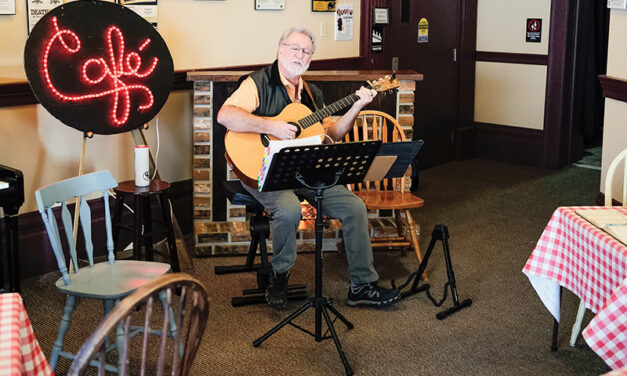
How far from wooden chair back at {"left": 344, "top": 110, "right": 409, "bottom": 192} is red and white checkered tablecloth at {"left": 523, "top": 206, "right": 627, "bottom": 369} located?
1.27 m

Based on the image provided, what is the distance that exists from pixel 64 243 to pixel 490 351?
219 centimetres

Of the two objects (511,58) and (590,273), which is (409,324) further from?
(511,58)

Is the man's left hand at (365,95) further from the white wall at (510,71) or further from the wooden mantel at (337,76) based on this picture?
the white wall at (510,71)

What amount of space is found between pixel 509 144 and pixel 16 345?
5.55 metres

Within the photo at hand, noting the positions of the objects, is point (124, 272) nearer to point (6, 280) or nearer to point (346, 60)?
point (6, 280)

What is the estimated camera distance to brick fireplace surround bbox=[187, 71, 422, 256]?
167 inches

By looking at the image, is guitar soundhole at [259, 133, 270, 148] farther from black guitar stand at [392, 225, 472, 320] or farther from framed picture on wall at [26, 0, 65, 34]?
framed picture on wall at [26, 0, 65, 34]

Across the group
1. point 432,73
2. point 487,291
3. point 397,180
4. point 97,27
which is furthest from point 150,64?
point 432,73

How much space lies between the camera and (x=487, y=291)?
3.79m

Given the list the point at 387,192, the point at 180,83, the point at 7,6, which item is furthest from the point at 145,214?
the point at 387,192

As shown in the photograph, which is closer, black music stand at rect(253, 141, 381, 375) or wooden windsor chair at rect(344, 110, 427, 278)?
black music stand at rect(253, 141, 381, 375)

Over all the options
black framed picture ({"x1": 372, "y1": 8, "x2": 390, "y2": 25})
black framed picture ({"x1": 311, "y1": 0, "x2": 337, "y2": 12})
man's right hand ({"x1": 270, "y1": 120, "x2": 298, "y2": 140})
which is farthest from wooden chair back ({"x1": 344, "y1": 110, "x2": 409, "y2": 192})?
black framed picture ({"x1": 372, "y1": 8, "x2": 390, "y2": 25})

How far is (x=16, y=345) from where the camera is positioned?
5.49 feet

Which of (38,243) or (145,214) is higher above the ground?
(145,214)
